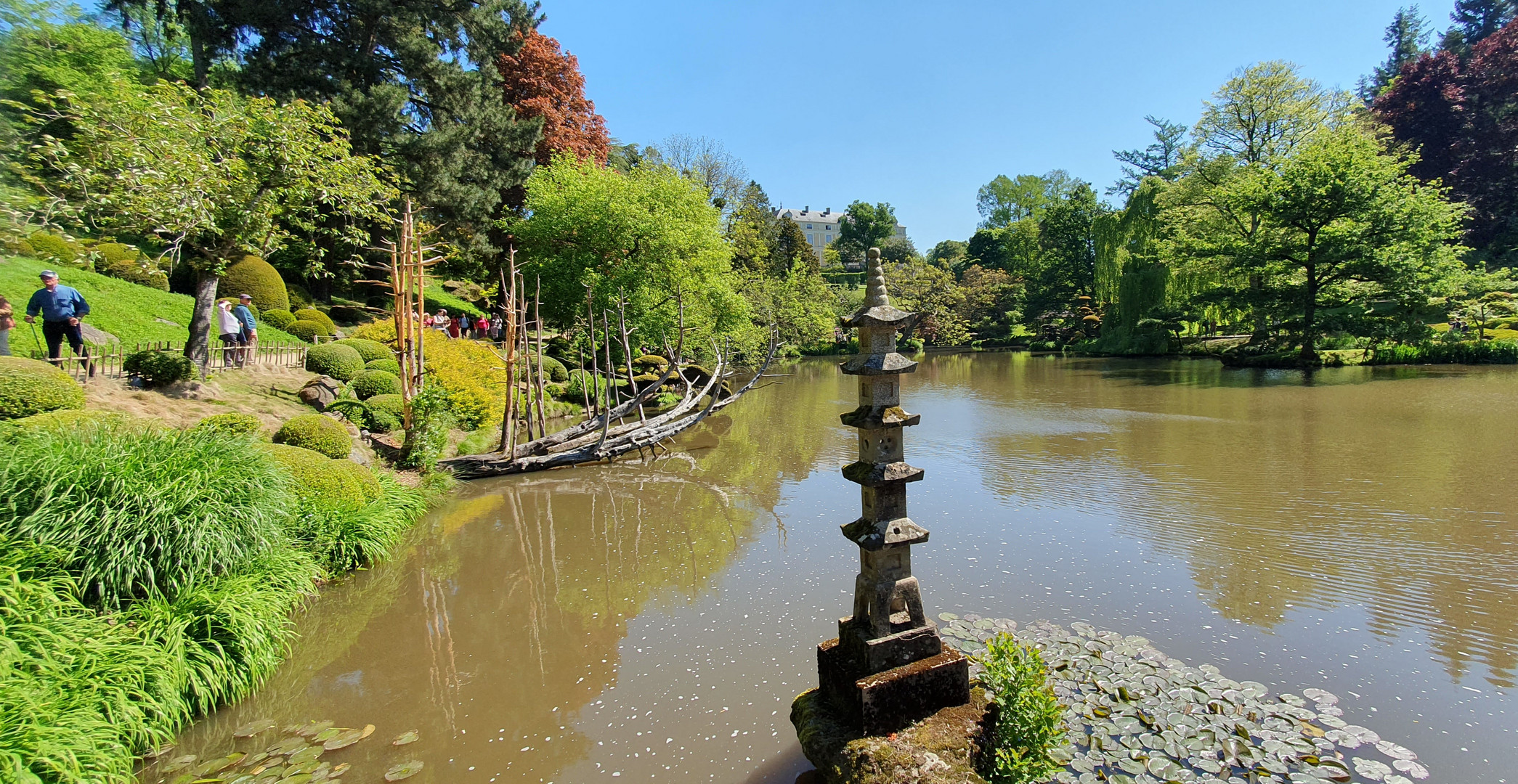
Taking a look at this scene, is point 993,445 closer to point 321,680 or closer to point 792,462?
point 792,462

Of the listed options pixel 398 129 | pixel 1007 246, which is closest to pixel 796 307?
pixel 398 129

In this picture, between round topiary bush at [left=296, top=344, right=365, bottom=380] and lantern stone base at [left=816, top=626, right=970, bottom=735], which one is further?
round topiary bush at [left=296, top=344, right=365, bottom=380]

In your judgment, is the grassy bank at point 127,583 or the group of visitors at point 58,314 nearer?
the grassy bank at point 127,583

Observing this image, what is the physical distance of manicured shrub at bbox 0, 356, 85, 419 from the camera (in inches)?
268

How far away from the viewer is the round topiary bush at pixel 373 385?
13.3m

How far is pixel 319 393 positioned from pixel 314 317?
282 inches

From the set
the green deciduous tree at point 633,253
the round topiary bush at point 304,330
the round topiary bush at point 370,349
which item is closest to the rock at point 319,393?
the round topiary bush at point 370,349

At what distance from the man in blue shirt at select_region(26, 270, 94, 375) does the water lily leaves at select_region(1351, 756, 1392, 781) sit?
45.5ft

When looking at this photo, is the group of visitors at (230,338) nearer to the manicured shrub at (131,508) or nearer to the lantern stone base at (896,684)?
the manicured shrub at (131,508)

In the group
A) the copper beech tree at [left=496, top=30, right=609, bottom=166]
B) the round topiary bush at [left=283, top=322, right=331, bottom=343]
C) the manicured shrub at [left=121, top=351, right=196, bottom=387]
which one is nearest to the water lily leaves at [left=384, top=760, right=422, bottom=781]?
the manicured shrub at [left=121, top=351, right=196, bottom=387]

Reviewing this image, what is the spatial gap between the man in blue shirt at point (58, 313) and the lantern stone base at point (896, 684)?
1131 cm

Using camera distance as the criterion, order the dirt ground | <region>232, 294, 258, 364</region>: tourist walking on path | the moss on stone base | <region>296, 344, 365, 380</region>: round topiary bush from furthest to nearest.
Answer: <region>296, 344, 365, 380</region>: round topiary bush
<region>232, 294, 258, 364</region>: tourist walking on path
the dirt ground
the moss on stone base

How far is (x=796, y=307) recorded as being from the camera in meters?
33.4

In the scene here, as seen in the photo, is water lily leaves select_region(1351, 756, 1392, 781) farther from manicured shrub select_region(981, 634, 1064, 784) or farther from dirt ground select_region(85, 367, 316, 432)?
dirt ground select_region(85, 367, 316, 432)
